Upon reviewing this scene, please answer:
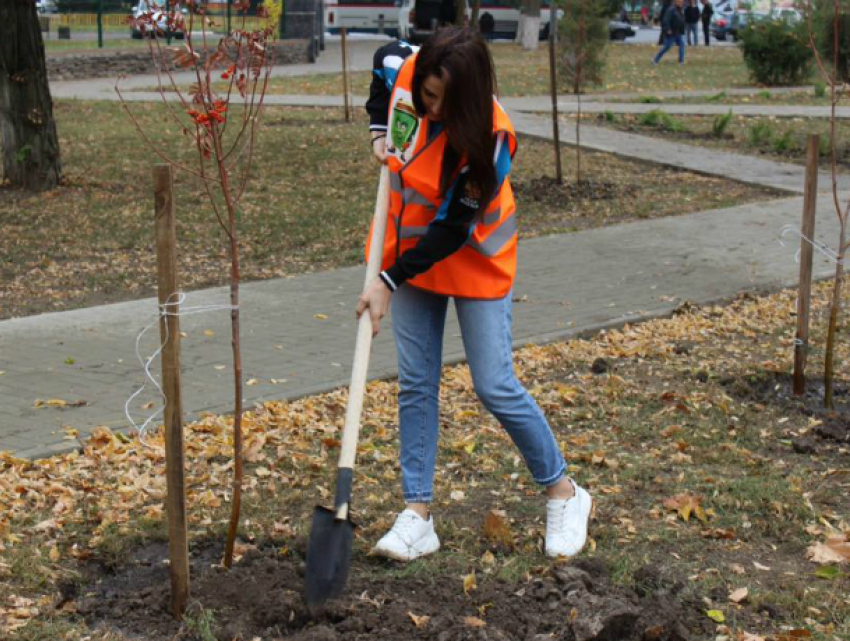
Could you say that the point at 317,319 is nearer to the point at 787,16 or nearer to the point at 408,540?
the point at 408,540

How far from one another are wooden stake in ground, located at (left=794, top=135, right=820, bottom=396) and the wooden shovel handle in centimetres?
273

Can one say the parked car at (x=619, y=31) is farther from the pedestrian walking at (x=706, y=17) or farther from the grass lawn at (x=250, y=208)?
the grass lawn at (x=250, y=208)

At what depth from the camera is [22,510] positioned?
4.60m

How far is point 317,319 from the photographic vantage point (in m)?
7.71

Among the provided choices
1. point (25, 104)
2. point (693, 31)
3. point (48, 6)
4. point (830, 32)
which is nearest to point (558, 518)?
point (25, 104)

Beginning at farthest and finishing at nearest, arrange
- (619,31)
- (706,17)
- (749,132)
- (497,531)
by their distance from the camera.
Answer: (619,31) < (706,17) < (749,132) < (497,531)

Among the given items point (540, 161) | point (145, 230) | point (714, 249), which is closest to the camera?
point (714, 249)

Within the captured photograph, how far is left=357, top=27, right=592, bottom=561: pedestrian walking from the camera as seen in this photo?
3664 millimetres

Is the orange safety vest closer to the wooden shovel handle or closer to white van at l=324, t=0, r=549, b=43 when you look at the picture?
the wooden shovel handle

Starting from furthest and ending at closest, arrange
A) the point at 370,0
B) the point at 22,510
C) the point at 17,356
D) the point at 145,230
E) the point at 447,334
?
the point at 370,0 < the point at 145,230 < the point at 447,334 < the point at 17,356 < the point at 22,510

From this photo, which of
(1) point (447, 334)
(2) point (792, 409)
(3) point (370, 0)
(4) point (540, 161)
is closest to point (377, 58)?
(2) point (792, 409)

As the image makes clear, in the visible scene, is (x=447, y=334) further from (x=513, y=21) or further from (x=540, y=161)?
(x=513, y=21)

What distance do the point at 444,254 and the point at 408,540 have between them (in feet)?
3.27

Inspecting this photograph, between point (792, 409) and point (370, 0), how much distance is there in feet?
123
